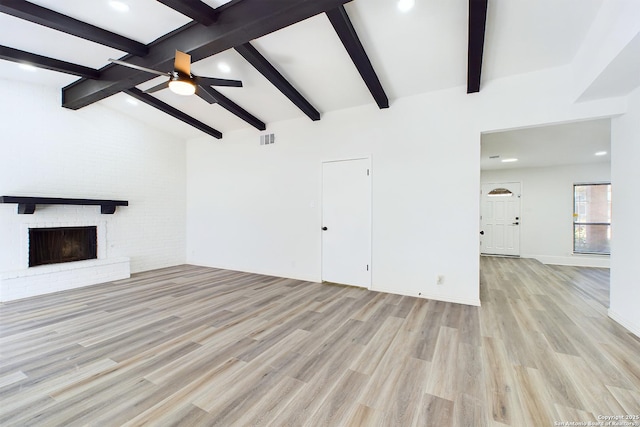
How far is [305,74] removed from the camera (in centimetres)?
374

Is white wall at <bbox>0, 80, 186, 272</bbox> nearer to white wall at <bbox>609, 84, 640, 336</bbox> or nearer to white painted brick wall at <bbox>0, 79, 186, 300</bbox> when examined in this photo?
white painted brick wall at <bbox>0, 79, 186, 300</bbox>

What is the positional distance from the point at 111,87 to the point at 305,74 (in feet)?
9.46

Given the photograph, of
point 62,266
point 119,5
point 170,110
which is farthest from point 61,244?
point 119,5

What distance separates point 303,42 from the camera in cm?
315

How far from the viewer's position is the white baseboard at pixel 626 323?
8.82ft

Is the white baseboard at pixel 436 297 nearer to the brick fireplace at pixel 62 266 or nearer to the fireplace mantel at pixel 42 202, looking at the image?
the brick fireplace at pixel 62 266

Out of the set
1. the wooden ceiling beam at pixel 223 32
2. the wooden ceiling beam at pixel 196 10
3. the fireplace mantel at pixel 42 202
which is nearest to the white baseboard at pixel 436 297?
the wooden ceiling beam at pixel 223 32

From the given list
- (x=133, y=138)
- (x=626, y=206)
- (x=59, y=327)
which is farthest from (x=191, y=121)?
(x=626, y=206)

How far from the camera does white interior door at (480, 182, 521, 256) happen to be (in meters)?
7.36

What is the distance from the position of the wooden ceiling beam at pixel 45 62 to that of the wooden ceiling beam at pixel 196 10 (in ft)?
7.96

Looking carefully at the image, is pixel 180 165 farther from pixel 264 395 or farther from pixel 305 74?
pixel 264 395

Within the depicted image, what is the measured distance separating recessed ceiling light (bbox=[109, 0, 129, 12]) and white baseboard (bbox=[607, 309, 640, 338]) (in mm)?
6206

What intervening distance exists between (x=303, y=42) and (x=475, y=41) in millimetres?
1859

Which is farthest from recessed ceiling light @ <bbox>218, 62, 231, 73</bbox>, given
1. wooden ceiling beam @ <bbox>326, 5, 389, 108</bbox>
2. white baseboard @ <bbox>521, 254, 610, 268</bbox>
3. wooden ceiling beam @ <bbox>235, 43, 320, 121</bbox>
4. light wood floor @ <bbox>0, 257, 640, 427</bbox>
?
white baseboard @ <bbox>521, 254, 610, 268</bbox>
